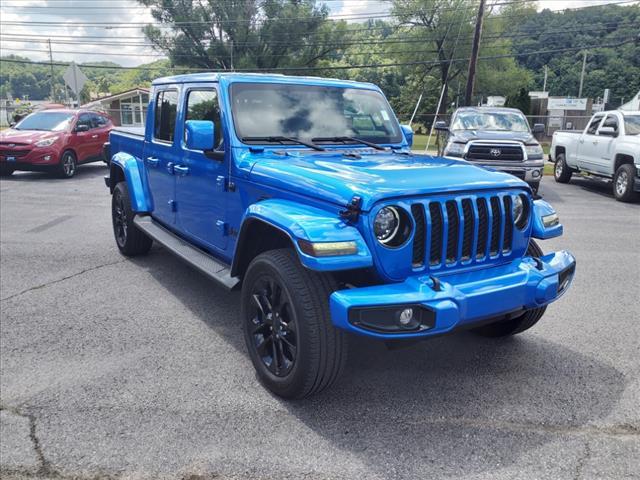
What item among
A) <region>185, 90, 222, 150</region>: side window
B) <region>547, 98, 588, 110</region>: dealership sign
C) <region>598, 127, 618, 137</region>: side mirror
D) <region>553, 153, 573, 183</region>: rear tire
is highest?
<region>547, 98, 588, 110</region>: dealership sign

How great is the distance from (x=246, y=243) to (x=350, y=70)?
48.9 m

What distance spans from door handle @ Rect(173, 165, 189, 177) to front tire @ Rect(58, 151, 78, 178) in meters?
10.1

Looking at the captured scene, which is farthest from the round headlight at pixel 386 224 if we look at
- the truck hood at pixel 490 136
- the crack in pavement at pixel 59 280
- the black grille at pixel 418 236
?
the truck hood at pixel 490 136

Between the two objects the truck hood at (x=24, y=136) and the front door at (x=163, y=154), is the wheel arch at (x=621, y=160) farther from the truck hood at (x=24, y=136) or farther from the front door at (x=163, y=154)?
the truck hood at (x=24, y=136)

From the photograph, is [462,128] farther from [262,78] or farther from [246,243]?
[246,243]

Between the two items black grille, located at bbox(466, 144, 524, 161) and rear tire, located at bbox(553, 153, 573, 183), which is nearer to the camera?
black grille, located at bbox(466, 144, 524, 161)

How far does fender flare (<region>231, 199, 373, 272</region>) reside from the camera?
9.63 ft

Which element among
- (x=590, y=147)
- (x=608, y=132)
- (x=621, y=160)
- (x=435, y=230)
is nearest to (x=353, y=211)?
(x=435, y=230)

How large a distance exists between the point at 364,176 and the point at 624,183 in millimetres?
10182

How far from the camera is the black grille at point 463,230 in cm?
318

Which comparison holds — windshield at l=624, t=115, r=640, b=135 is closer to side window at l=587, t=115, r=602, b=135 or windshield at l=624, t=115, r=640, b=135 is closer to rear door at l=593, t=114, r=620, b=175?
rear door at l=593, t=114, r=620, b=175

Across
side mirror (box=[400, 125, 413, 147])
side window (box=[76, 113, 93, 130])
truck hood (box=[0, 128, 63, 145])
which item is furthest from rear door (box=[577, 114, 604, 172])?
truck hood (box=[0, 128, 63, 145])

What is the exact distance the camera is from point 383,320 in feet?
9.47

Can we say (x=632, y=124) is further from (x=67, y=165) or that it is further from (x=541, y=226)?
(x=67, y=165)
